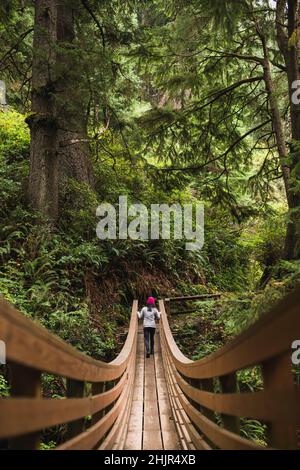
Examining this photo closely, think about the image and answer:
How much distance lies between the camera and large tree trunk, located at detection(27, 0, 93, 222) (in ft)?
33.3

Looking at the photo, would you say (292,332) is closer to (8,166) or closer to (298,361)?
(298,361)

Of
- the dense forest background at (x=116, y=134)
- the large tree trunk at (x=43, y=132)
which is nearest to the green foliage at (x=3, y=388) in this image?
the dense forest background at (x=116, y=134)

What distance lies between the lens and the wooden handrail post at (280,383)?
1643mm

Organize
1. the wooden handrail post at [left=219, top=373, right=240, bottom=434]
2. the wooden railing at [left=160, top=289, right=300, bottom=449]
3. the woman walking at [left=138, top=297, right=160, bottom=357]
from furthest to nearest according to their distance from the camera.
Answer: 1. the woman walking at [left=138, top=297, right=160, bottom=357]
2. the wooden handrail post at [left=219, top=373, right=240, bottom=434]
3. the wooden railing at [left=160, top=289, right=300, bottom=449]

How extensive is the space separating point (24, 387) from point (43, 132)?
33.9ft

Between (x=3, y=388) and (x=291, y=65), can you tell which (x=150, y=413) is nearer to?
(x=3, y=388)

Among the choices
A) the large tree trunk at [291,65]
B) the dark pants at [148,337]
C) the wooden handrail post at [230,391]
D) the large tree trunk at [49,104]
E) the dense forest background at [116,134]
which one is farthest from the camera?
the dark pants at [148,337]

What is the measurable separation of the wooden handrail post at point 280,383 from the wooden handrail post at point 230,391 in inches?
30.3

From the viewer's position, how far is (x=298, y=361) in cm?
521

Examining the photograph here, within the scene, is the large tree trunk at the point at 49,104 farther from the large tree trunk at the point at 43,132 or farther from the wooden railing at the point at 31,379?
the wooden railing at the point at 31,379

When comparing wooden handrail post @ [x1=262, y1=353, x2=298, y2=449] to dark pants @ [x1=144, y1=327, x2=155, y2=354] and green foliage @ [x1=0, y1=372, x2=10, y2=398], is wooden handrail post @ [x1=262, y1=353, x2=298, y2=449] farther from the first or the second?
dark pants @ [x1=144, y1=327, x2=155, y2=354]

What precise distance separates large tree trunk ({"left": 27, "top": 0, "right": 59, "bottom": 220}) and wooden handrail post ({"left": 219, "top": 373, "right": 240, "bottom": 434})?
366 inches

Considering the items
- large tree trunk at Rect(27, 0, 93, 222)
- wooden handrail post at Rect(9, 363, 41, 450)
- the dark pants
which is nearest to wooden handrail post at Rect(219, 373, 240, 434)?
wooden handrail post at Rect(9, 363, 41, 450)

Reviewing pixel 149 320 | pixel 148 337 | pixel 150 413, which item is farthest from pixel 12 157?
pixel 150 413
